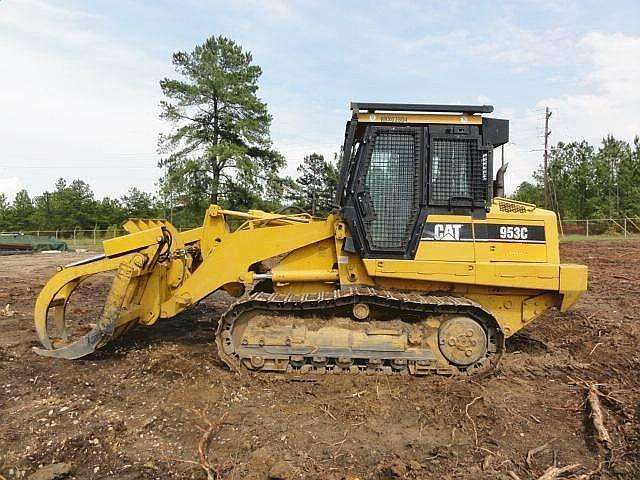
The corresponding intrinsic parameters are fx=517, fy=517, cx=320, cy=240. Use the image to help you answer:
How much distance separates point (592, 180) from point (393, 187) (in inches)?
2311

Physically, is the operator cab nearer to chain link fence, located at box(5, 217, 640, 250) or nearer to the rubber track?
the rubber track

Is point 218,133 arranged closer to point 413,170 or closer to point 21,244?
point 21,244

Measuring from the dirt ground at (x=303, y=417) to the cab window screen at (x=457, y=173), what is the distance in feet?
6.43

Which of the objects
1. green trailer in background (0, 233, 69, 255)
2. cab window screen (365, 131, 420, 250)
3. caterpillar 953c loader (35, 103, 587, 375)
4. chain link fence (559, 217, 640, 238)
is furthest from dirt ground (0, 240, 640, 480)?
chain link fence (559, 217, 640, 238)

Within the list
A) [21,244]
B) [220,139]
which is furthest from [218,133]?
[21,244]

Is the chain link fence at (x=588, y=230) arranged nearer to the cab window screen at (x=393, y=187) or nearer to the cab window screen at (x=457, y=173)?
the cab window screen at (x=457, y=173)

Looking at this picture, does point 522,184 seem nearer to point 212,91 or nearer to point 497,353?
point 212,91

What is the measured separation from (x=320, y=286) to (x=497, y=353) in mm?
2112

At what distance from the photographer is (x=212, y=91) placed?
119 feet

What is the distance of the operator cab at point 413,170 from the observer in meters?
5.67

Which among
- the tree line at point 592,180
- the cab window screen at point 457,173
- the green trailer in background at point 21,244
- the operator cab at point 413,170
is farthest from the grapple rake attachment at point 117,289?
the tree line at point 592,180

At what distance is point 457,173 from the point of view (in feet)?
18.7

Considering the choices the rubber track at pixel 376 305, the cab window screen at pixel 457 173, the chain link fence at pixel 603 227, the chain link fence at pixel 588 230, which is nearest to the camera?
the rubber track at pixel 376 305

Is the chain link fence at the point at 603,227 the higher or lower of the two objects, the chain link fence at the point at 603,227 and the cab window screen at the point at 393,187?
the lower
